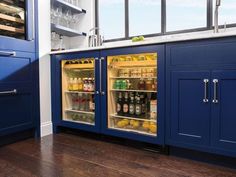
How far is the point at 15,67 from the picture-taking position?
85.4 inches

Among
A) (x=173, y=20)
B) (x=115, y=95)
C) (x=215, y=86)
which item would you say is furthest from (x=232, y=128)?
(x=173, y=20)

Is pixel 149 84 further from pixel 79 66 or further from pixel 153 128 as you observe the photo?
pixel 79 66

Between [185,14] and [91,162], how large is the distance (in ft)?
6.77

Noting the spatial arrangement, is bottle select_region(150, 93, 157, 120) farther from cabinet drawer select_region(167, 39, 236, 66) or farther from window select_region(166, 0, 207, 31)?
window select_region(166, 0, 207, 31)

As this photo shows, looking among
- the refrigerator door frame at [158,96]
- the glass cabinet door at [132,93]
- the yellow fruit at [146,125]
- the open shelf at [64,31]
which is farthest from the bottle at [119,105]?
the open shelf at [64,31]

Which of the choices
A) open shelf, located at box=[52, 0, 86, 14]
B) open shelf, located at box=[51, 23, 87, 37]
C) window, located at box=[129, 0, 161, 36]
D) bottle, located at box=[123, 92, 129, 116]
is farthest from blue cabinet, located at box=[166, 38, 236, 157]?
open shelf, located at box=[52, 0, 86, 14]

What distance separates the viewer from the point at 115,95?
2.31 m

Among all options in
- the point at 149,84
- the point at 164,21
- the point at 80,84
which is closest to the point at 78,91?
the point at 80,84

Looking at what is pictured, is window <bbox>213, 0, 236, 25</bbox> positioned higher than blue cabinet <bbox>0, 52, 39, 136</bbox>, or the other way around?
window <bbox>213, 0, 236, 25</bbox>

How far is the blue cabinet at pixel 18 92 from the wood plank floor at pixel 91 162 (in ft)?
0.80

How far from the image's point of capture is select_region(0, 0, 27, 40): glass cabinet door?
7.01ft

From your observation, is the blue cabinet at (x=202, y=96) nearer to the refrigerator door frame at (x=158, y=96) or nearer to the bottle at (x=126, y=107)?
the refrigerator door frame at (x=158, y=96)

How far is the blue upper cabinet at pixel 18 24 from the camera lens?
2.13 metres

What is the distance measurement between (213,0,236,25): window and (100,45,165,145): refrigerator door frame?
3.41 feet
